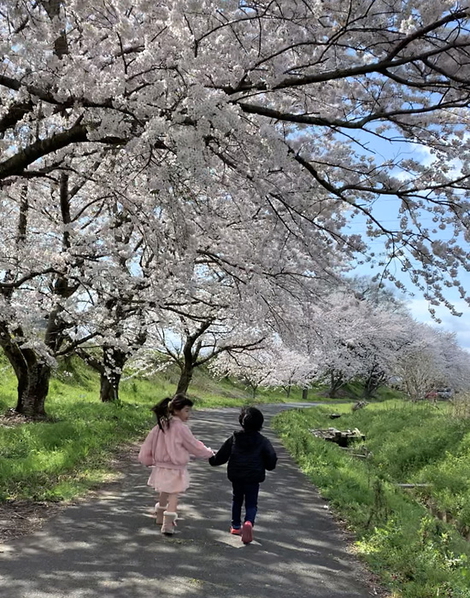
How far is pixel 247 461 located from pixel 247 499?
38 centimetres

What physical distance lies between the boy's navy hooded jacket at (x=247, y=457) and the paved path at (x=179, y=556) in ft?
2.03

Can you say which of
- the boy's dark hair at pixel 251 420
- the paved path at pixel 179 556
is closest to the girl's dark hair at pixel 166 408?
the boy's dark hair at pixel 251 420

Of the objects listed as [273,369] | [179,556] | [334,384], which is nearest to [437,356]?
[334,384]

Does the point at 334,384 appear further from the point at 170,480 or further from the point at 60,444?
the point at 170,480

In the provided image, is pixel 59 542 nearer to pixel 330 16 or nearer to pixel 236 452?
pixel 236 452

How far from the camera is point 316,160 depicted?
7152 millimetres

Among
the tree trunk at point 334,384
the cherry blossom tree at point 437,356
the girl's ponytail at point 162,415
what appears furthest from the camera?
the tree trunk at point 334,384

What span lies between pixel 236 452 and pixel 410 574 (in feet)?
6.37

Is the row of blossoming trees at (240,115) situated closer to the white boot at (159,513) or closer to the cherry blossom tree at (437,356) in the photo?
the white boot at (159,513)

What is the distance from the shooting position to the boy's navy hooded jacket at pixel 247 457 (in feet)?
17.4

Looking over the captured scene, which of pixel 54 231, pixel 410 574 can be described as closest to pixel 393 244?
pixel 410 574

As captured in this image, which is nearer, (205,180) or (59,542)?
(59,542)

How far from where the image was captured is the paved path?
3.79 meters

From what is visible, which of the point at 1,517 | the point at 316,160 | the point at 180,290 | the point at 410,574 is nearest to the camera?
the point at 410,574
